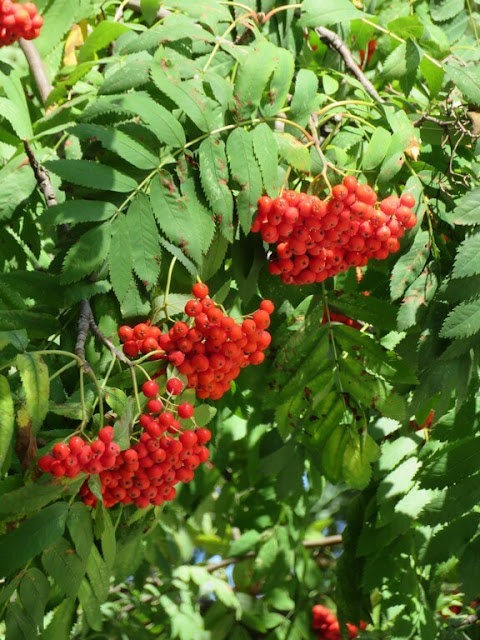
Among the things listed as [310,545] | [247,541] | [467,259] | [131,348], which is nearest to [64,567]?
[131,348]

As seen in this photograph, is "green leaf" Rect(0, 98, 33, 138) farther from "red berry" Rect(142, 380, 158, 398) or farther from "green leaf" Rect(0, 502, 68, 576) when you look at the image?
"green leaf" Rect(0, 502, 68, 576)

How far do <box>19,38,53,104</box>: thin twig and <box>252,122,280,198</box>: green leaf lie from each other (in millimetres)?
885

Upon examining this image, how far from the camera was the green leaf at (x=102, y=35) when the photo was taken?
2.62 metres

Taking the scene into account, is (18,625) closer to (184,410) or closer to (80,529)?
(80,529)

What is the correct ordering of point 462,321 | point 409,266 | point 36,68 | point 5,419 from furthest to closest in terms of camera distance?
point 36,68, point 409,266, point 462,321, point 5,419

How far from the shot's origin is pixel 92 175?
2.13 m

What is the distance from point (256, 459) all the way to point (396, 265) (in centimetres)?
111

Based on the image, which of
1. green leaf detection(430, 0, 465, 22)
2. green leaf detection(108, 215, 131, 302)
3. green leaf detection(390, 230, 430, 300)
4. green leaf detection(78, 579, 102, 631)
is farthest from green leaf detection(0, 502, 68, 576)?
green leaf detection(430, 0, 465, 22)

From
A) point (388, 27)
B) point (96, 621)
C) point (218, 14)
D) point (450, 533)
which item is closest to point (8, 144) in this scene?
point (218, 14)

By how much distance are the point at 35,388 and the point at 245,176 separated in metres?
0.66

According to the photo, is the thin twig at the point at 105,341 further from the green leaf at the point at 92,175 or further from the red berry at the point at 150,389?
the green leaf at the point at 92,175

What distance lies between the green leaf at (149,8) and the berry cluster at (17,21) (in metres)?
0.28

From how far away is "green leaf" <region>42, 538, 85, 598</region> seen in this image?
1894mm

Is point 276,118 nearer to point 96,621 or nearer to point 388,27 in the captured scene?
point 388,27
